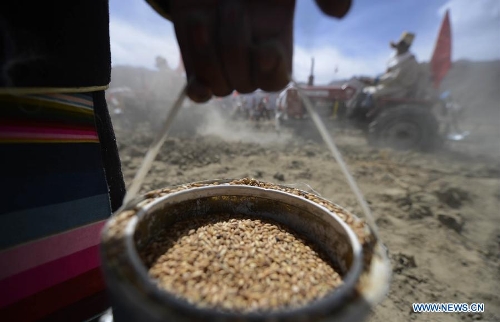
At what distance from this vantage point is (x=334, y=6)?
0.80 meters

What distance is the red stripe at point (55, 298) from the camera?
0.92 meters

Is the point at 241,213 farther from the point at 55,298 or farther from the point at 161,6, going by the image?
the point at 161,6

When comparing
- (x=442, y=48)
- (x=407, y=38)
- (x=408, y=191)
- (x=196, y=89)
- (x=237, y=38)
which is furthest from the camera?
(x=442, y=48)

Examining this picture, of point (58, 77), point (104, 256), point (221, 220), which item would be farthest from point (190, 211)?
point (58, 77)

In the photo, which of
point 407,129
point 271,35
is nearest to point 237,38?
point 271,35

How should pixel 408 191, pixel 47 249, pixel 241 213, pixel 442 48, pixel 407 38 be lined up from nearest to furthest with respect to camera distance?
1. pixel 47 249
2. pixel 241 213
3. pixel 408 191
4. pixel 407 38
5. pixel 442 48

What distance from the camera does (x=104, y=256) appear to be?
0.72 m

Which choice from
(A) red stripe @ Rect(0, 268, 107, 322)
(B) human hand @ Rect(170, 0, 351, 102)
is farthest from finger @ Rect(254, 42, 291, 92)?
(A) red stripe @ Rect(0, 268, 107, 322)

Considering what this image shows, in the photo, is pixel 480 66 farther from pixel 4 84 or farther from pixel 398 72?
pixel 4 84

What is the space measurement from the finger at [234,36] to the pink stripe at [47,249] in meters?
0.92

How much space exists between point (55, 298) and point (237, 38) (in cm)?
122

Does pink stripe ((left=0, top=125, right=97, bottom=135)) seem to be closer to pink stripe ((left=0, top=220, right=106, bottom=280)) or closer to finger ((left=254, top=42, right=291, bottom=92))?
pink stripe ((left=0, top=220, right=106, bottom=280))

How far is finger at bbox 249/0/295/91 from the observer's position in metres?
0.76

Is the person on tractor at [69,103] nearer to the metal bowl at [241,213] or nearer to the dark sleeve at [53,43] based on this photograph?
the dark sleeve at [53,43]
